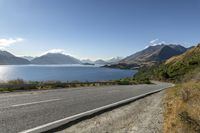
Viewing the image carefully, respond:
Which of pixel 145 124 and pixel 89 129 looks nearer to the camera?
pixel 89 129

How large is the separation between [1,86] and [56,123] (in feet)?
45.7

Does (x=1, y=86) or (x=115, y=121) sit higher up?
(x=1, y=86)

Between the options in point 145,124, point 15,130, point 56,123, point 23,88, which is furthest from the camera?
point 23,88

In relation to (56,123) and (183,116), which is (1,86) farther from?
(183,116)

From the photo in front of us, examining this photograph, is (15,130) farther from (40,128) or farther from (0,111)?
(0,111)

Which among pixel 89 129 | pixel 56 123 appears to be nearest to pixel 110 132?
pixel 89 129

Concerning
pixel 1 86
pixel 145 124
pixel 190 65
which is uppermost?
pixel 190 65

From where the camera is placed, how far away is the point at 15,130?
250 inches

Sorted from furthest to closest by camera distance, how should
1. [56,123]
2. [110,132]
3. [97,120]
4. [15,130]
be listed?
[97,120] → [56,123] → [110,132] → [15,130]

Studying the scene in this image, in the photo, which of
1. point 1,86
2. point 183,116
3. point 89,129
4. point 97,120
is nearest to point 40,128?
point 89,129

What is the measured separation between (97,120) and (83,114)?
89 centimetres

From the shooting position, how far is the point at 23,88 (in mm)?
21688

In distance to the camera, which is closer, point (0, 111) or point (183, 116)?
point (183, 116)

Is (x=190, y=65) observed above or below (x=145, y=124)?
above
